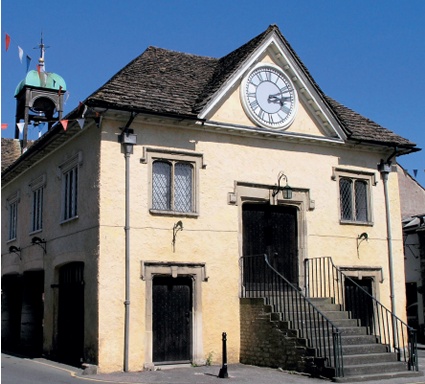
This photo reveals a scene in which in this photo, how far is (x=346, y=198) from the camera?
1850 centimetres

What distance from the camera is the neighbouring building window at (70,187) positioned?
1675cm

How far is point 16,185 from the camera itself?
22.8 metres

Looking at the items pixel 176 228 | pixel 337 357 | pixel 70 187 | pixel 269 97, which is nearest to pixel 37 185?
pixel 70 187

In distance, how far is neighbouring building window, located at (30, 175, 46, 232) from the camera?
19.6 meters

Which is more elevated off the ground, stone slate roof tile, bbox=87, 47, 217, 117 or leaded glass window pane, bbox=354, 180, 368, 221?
stone slate roof tile, bbox=87, 47, 217, 117

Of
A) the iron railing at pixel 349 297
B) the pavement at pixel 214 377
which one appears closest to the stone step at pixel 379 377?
the pavement at pixel 214 377

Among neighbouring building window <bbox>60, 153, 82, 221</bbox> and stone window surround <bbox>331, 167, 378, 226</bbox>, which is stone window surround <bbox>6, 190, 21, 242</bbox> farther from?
stone window surround <bbox>331, 167, 378, 226</bbox>

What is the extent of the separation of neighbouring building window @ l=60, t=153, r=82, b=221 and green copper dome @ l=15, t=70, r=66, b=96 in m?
16.4

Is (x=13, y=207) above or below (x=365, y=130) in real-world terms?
below

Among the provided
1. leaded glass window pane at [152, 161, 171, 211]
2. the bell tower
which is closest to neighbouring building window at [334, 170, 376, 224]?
leaded glass window pane at [152, 161, 171, 211]

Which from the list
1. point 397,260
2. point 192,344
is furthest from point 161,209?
point 397,260

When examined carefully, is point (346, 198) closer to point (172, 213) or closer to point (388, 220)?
point (388, 220)

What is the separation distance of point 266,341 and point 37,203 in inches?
363

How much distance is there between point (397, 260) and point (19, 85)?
23.6 metres
